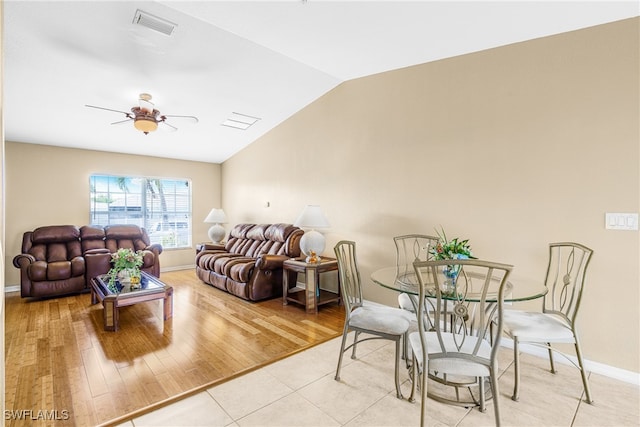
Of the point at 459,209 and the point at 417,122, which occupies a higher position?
the point at 417,122

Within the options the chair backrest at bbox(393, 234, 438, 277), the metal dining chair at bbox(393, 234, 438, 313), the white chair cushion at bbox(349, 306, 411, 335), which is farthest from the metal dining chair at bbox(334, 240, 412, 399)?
the chair backrest at bbox(393, 234, 438, 277)

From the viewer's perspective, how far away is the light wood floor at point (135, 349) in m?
2.07

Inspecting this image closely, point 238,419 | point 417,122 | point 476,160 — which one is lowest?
point 238,419

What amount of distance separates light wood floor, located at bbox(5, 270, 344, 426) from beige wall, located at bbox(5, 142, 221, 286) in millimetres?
1306

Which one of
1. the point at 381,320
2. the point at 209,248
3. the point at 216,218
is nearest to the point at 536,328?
the point at 381,320

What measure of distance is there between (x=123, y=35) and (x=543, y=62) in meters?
3.80

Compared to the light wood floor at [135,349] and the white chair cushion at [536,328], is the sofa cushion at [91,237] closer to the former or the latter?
the light wood floor at [135,349]

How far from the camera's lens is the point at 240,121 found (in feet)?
16.7

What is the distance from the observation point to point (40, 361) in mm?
2570

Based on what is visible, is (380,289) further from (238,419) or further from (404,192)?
(238,419)

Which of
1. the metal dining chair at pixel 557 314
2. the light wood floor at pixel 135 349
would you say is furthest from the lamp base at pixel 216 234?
the metal dining chair at pixel 557 314

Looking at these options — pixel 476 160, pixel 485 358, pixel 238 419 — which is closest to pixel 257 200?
pixel 476 160

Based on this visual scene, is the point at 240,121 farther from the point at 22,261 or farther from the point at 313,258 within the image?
the point at 22,261

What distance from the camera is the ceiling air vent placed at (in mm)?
2668
